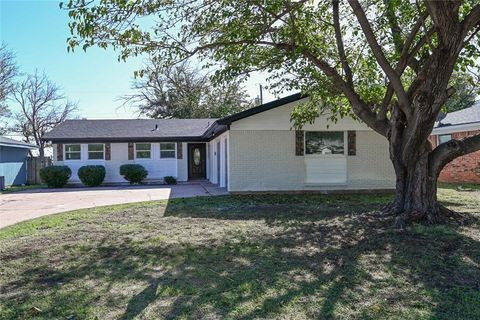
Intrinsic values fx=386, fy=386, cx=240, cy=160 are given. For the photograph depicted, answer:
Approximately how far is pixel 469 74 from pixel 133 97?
31.0 metres

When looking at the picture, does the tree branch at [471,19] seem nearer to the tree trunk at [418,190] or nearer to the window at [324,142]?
the tree trunk at [418,190]

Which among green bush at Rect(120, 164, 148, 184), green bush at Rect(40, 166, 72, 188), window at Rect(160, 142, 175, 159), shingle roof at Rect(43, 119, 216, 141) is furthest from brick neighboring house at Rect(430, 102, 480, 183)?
green bush at Rect(40, 166, 72, 188)

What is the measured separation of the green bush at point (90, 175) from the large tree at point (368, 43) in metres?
11.8

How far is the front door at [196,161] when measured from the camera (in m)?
22.0

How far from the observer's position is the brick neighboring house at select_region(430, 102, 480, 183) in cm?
1656

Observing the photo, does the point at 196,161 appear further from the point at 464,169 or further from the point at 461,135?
the point at 464,169

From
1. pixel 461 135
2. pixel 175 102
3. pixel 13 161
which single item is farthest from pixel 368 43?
pixel 175 102

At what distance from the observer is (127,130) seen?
814 inches

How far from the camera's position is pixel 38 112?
33.6 meters

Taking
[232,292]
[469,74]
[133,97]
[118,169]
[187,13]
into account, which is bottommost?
[232,292]

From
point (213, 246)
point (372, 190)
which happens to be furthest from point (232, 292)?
point (372, 190)

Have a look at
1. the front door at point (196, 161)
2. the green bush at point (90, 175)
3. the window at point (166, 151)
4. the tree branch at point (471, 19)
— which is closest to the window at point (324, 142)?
the tree branch at point (471, 19)

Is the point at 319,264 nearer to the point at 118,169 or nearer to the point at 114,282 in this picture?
the point at 114,282

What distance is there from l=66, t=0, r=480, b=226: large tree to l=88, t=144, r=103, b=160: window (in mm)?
12874
